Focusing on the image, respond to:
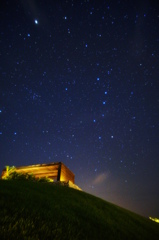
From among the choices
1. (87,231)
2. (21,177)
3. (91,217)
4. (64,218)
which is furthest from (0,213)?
(21,177)

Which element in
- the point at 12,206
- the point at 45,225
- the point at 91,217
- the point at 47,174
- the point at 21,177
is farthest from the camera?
the point at 47,174

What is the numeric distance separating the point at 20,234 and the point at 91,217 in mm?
3167

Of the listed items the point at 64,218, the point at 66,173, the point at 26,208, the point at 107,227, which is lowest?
the point at 107,227

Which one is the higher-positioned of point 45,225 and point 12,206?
point 12,206

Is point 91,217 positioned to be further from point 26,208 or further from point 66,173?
point 66,173

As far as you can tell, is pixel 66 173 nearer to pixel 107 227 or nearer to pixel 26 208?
pixel 107 227

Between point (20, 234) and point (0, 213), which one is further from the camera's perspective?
point (0, 213)

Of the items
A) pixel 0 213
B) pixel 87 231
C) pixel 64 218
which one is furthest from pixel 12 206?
pixel 87 231

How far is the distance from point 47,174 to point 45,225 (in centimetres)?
1157

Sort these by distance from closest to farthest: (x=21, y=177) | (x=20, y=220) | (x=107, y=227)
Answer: (x=20, y=220) < (x=107, y=227) < (x=21, y=177)

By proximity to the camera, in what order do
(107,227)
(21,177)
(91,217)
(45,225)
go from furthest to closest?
(21,177) → (91,217) → (107,227) → (45,225)

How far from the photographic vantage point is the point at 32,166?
14414 millimetres

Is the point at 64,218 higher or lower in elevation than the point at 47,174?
lower

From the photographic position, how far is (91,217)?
5.01 meters
